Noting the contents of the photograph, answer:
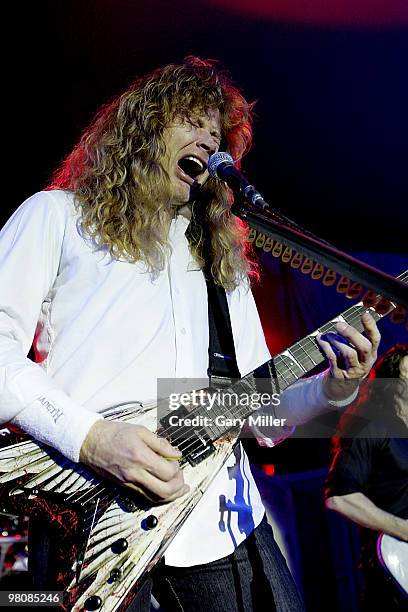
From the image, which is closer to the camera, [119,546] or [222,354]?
[119,546]

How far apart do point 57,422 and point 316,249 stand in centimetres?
83

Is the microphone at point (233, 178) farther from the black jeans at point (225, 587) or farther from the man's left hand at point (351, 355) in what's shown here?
the black jeans at point (225, 587)

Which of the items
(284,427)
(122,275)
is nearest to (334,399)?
(284,427)

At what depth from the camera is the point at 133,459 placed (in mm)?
1521

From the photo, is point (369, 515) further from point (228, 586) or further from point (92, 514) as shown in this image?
point (92, 514)

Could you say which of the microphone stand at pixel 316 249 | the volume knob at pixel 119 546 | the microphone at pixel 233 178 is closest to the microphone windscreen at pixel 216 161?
the microphone at pixel 233 178

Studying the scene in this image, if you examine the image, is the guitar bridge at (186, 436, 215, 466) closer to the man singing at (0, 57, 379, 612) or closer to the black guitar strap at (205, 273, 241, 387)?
the man singing at (0, 57, 379, 612)

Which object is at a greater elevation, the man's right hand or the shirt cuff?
the shirt cuff

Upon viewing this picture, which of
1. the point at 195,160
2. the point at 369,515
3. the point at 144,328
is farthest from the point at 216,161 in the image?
the point at 369,515

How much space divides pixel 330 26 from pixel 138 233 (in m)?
1.89

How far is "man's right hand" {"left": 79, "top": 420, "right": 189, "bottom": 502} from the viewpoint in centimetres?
153

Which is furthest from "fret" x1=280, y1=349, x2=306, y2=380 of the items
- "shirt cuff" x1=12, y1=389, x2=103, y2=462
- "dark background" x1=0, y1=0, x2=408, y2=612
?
"dark background" x1=0, y1=0, x2=408, y2=612

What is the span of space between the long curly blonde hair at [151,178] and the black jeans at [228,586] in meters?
1.01

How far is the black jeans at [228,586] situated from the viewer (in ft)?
5.82
